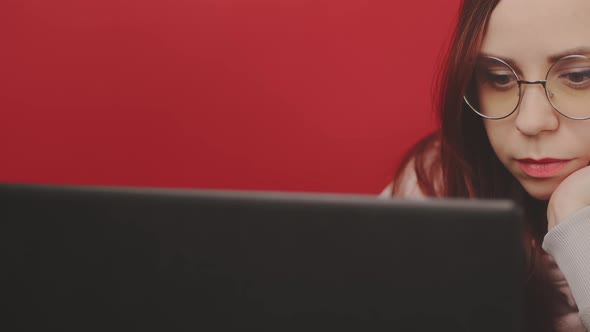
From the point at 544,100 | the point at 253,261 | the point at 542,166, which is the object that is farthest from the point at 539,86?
the point at 253,261

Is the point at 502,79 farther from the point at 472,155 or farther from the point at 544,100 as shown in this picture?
the point at 472,155

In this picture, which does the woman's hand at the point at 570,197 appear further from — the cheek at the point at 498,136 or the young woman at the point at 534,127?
the cheek at the point at 498,136

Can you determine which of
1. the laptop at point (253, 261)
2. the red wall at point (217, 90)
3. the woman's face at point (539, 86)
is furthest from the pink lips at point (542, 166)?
the laptop at point (253, 261)

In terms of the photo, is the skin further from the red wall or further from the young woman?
the red wall

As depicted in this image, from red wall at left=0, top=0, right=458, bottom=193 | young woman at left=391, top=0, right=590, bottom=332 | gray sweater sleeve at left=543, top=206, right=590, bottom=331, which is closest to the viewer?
gray sweater sleeve at left=543, top=206, right=590, bottom=331

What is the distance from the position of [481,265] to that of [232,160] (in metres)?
0.94

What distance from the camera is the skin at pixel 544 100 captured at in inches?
33.8

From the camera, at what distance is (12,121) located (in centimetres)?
131

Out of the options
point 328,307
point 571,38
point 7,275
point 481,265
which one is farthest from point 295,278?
point 571,38

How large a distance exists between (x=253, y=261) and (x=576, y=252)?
1.52ft

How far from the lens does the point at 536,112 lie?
0.89 meters

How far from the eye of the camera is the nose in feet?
2.91

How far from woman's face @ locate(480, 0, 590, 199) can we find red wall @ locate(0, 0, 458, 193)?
0.30 meters

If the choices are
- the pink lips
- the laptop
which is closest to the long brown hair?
the pink lips
